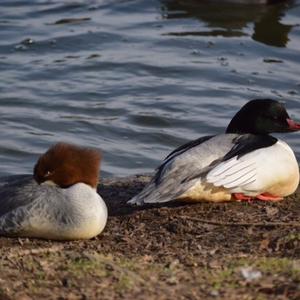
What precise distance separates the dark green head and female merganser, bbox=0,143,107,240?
1455 mm

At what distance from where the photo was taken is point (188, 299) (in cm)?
522

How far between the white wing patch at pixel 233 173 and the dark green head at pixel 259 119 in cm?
50

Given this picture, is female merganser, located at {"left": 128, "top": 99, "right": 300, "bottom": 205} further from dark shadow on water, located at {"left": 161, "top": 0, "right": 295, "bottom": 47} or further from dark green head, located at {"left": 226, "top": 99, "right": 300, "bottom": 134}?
dark shadow on water, located at {"left": 161, "top": 0, "right": 295, "bottom": 47}

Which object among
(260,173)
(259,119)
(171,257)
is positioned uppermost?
(259,119)

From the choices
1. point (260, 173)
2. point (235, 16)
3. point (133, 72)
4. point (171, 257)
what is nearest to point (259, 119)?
point (260, 173)

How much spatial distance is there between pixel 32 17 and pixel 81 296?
36.9 feet

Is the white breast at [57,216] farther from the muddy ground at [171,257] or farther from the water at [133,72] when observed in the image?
the water at [133,72]

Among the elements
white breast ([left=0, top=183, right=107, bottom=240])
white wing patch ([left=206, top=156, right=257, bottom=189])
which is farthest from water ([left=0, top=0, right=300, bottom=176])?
white breast ([left=0, top=183, right=107, bottom=240])

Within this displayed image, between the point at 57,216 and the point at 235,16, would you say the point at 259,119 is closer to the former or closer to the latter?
the point at 57,216

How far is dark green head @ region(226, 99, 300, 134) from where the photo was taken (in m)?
8.34

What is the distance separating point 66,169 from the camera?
7.29 metres

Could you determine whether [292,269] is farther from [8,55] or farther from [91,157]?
[8,55]

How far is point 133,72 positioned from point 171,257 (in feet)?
24.4

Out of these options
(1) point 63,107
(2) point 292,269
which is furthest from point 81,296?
(1) point 63,107
